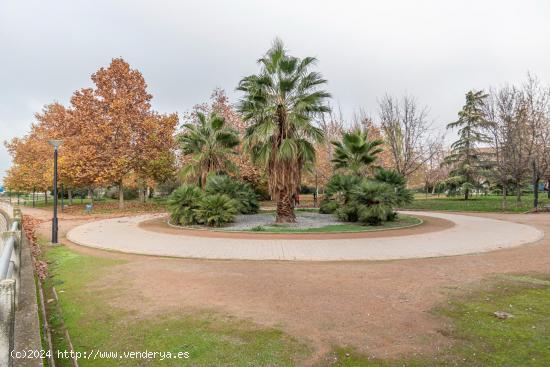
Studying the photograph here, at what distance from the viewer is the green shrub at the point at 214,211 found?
15.9m

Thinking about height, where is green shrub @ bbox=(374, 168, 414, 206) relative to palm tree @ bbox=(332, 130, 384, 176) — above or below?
below

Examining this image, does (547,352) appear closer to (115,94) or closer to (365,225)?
(365,225)

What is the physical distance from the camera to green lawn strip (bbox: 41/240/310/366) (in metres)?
3.84

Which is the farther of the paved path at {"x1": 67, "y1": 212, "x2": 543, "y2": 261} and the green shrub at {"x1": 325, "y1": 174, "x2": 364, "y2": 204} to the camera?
the green shrub at {"x1": 325, "y1": 174, "x2": 364, "y2": 204}

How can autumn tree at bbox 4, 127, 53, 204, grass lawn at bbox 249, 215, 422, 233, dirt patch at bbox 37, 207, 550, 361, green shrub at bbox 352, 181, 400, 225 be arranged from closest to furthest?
dirt patch at bbox 37, 207, 550, 361
grass lawn at bbox 249, 215, 422, 233
green shrub at bbox 352, 181, 400, 225
autumn tree at bbox 4, 127, 53, 204

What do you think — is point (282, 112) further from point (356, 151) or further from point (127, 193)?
point (127, 193)

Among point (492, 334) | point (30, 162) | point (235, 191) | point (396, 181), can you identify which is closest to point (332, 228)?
point (396, 181)

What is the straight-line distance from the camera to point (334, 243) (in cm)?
1188

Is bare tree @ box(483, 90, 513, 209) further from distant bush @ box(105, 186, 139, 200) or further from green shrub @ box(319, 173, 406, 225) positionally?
distant bush @ box(105, 186, 139, 200)

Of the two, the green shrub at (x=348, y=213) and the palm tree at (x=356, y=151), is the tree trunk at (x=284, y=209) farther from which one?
the palm tree at (x=356, y=151)

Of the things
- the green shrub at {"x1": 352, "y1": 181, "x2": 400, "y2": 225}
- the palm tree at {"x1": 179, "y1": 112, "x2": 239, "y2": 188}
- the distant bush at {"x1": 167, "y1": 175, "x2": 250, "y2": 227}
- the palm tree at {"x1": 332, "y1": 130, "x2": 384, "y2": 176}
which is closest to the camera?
the green shrub at {"x1": 352, "y1": 181, "x2": 400, "y2": 225}

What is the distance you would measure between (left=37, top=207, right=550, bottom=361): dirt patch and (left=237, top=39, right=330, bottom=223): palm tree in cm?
723

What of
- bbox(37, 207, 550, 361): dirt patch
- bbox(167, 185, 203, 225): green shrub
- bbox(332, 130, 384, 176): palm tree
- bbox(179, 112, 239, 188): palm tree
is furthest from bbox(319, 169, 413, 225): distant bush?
bbox(167, 185, 203, 225): green shrub

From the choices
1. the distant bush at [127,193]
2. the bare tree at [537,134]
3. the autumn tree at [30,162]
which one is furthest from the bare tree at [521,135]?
the distant bush at [127,193]
